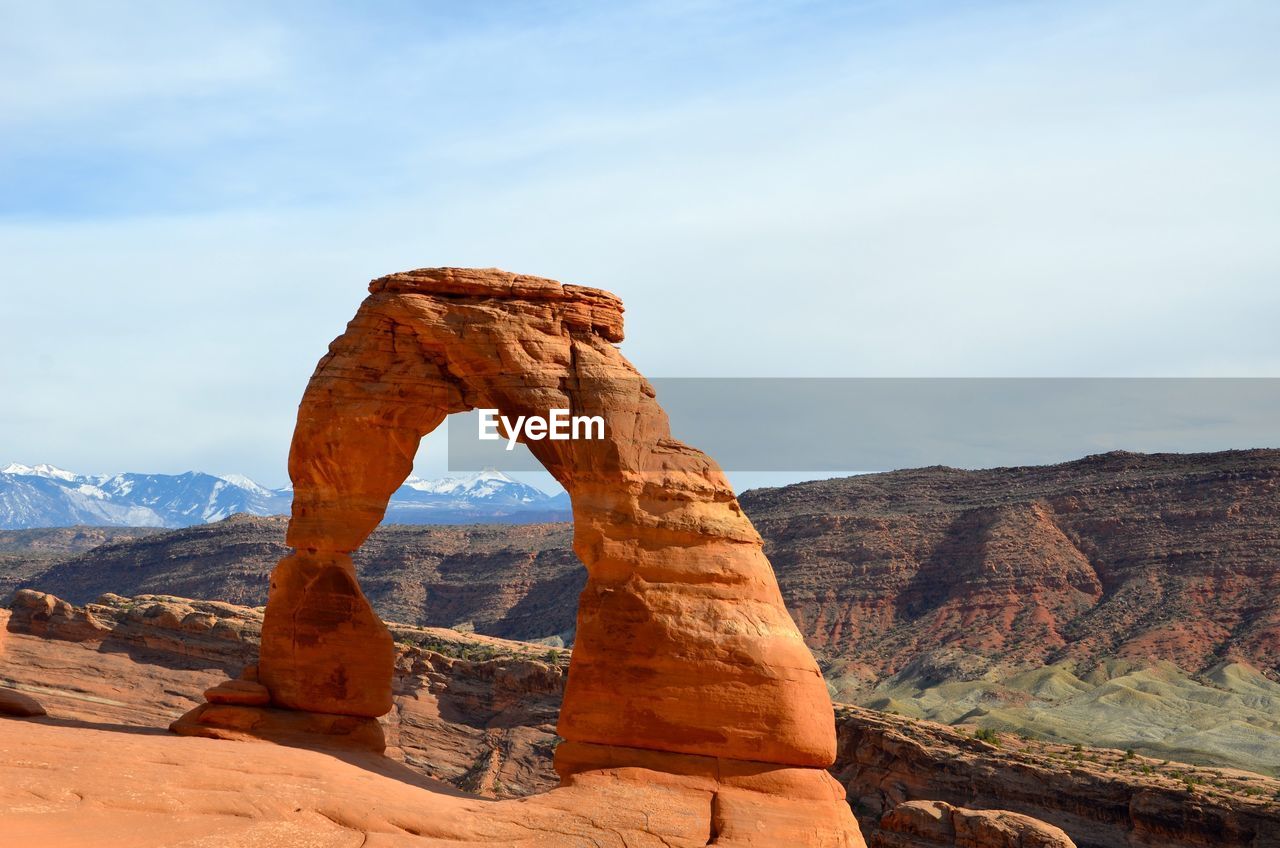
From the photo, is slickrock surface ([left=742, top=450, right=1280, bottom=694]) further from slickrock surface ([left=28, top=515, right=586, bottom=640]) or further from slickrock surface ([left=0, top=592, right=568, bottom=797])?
slickrock surface ([left=0, top=592, right=568, bottom=797])

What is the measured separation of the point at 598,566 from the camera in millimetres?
20812

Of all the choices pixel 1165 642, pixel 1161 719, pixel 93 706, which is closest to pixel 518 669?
pixel 93 706

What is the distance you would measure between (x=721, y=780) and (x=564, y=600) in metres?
78.3

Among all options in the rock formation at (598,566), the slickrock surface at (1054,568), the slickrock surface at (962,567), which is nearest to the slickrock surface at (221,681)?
the rock formation at (598,566)

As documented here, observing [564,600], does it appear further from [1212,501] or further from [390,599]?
[1212,501]

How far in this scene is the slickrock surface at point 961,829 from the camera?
2789 centimetres

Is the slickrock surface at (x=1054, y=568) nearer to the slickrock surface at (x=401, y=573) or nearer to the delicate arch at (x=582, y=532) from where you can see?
the slickrock surface at (x=401, y=573)

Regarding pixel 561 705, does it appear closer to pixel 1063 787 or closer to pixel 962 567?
pixel 1063 787

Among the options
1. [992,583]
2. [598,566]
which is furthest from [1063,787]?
[992,583]

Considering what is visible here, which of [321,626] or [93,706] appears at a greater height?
[321,626]

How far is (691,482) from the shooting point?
69.2 ft

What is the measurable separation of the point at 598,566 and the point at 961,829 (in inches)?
517

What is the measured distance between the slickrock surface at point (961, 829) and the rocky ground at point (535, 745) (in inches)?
1.4

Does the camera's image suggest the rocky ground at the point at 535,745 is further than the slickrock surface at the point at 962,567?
No
